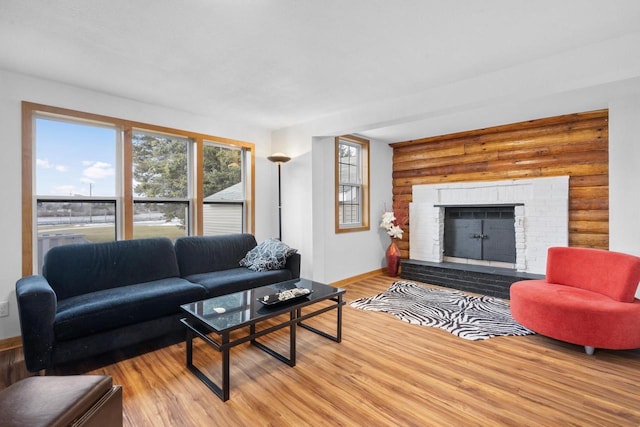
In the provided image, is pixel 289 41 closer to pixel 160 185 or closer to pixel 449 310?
pixel 160 185

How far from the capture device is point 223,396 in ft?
6.46

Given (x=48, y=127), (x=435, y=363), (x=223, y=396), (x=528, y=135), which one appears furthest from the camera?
(x=528, y=135)

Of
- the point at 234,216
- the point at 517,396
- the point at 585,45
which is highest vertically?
the point at 585,45

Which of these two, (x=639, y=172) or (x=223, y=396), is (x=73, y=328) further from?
(x=639, y=172)

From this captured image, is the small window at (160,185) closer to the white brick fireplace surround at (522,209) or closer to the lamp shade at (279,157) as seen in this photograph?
the lamp shade at (279,157)

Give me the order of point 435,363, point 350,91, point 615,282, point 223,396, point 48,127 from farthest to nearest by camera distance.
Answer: point 350,91 < point 48,127 < point 615,282 < point 435,363 < point 223,396

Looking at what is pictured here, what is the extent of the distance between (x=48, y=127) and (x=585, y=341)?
5.26 metres

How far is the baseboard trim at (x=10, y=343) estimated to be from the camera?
104 inches

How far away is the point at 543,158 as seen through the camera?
4270mm

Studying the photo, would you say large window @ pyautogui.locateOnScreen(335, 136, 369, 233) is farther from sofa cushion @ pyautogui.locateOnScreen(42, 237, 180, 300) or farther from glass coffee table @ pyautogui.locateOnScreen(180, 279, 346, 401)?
sofa cushion @ pyautogui.locateOnScreen(42, 237, 180, 300)

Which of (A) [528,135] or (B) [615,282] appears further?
(A) [528,135]

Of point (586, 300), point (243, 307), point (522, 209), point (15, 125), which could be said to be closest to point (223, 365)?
point (243, 307)

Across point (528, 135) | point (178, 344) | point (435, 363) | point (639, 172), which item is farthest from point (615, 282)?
point (178, 344)

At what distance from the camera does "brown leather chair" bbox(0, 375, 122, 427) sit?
112 centimetres
